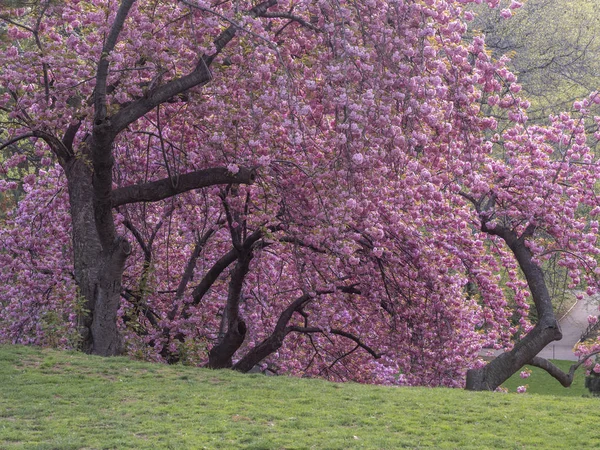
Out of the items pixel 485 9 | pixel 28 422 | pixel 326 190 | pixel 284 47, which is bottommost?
pixel 28 422

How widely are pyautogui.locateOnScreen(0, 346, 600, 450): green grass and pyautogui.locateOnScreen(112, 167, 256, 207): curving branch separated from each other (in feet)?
7.84

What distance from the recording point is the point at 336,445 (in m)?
7.95

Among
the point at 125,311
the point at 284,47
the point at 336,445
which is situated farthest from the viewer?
the point at 125,311

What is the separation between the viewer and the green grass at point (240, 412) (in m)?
8.03

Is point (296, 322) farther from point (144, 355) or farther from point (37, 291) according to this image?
point (37, 291)

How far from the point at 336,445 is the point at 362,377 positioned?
7.71 m

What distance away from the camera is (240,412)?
9.19m

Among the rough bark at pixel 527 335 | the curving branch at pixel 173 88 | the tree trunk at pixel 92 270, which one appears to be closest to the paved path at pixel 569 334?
the rough bark at pixel 527 335

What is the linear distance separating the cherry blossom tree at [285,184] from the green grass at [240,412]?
1.31m

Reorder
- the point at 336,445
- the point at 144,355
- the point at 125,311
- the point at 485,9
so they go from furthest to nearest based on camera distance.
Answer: the point at 485,9, the point at 125,311, the point at 144,355, the point at 336,445

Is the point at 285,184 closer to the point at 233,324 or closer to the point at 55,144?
the point at 233,324

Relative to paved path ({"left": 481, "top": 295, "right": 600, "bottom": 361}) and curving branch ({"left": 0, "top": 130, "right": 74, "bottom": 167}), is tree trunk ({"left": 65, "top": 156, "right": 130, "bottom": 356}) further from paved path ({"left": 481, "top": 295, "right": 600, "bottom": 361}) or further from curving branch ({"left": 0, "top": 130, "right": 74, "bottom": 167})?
paved path ({"left": 481, "top": 295, "right": 600, "bottom": 361})

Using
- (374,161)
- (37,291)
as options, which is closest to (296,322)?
(37,291)

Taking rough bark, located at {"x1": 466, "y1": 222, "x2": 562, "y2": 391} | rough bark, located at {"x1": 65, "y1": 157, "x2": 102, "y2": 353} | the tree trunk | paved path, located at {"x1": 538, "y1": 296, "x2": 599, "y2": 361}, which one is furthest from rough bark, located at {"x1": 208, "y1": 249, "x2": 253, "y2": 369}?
paved path, located at {"x1": 538, "y1": 296, "x2": 599, "y2": 361}
